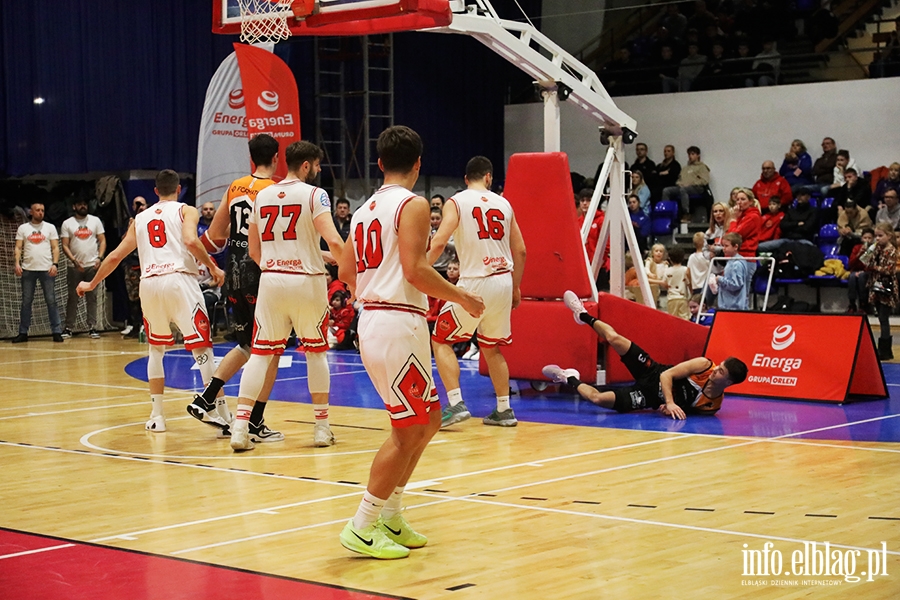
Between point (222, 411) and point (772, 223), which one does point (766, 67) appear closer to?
point (772, 223)

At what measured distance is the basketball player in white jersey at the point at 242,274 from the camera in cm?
819

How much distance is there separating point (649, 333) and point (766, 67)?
10468mm

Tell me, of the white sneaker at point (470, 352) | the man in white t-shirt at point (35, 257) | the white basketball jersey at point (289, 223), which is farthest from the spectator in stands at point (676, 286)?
the man in white t-shirt at point (35, 257)

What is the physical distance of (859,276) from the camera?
1511 centimetres

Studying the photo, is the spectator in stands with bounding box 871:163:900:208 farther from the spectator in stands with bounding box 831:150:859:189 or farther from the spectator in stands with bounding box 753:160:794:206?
the spectator in stands with bounding box 753:160:794:206

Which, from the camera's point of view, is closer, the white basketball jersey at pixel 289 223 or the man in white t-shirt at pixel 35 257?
the white basketball jersey at pixel 289 223

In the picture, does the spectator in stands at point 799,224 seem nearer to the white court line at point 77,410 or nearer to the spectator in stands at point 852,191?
the spectator in stands at point 852,191

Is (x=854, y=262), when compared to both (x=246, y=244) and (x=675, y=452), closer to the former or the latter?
(x=675, y=452)

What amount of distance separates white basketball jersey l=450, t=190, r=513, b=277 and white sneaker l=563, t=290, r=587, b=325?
1368 millimetres

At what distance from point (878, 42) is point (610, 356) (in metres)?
10.8

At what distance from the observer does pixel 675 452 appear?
25.5 feet

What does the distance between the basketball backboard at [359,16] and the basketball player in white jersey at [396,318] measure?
4953 millimetres

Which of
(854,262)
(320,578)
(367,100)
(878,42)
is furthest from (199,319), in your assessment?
(878,42)

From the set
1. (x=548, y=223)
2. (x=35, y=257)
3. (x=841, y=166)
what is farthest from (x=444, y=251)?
(x=841, y=166)
